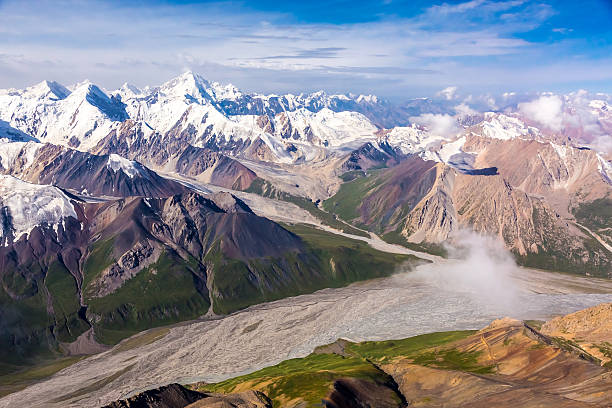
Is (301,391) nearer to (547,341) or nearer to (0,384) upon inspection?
(547,341)

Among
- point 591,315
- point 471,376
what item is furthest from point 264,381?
point 591,315

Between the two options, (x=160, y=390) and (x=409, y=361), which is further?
(x=409, y=361)

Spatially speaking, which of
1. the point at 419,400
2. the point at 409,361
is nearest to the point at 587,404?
the point at 419,400

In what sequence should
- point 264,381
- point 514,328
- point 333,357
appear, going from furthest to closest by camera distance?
point 333,357 → point 514,328 → point 264,381

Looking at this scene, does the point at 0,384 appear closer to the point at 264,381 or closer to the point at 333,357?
the point at 264,381

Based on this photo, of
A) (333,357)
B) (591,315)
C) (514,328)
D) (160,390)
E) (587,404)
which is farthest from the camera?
(333,357)

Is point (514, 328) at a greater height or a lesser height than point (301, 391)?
greater

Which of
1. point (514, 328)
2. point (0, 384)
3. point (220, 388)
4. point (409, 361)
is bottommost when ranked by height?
point (0, 384)
